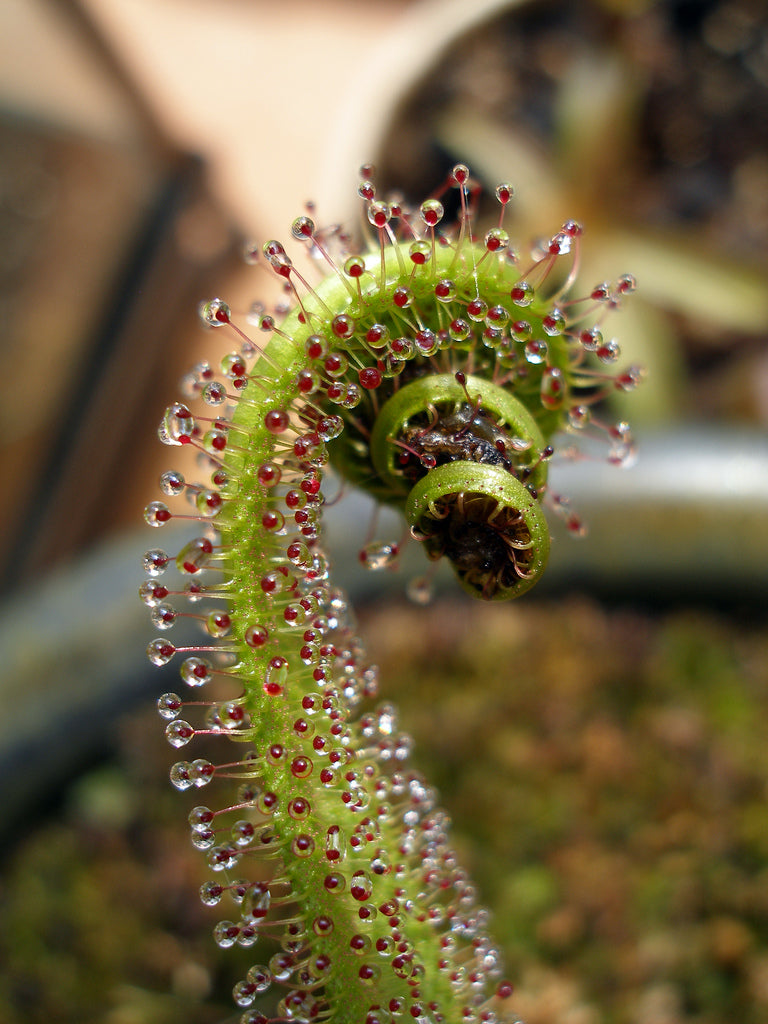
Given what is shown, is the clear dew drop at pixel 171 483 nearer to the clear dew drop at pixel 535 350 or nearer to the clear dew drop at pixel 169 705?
the clear dew drop at pixel 169 705

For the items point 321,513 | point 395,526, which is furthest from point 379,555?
point 395,526

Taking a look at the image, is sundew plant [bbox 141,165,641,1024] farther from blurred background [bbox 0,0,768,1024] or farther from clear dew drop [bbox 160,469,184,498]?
blurred background [bbox 0,0,768,1024]

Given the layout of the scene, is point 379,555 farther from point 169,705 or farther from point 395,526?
point 395,526

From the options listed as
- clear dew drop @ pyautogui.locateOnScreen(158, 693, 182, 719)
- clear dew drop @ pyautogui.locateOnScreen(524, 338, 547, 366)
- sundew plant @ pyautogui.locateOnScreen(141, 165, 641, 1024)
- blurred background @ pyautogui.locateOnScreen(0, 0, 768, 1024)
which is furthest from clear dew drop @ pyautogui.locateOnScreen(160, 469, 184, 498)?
blurred background @ pyautogui.locateOnScreen(0, 0, 768, 1024)

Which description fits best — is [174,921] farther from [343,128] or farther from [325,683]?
[343,128]

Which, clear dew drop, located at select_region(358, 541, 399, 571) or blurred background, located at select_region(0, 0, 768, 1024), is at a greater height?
blurred background, located at select_region(0, 0, 768, 1024)

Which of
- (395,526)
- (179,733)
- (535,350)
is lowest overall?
(179,733)

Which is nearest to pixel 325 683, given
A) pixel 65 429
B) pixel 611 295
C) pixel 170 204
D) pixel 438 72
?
pixel 611 295

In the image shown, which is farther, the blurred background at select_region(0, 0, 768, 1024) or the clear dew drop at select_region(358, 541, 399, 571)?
the blurred background at select_region(0, 0, 768, 1024)
